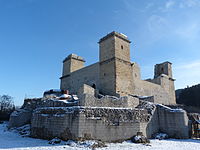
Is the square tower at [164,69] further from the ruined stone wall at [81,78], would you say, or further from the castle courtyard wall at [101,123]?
the castle courtyard wall at [101,123]

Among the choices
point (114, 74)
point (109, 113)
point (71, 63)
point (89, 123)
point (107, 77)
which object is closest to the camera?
point (89, 123)

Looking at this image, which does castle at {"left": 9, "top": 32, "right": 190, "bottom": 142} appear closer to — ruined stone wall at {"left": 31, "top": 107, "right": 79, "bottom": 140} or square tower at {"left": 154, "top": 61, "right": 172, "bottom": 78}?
A: ruined stone wall at {"left": 31, "top": 107, "right": 79, "bottom": 140}

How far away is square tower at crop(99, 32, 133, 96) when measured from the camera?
18.3 m

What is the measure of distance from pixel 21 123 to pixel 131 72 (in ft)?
46.0

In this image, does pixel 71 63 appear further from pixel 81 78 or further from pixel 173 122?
pixel 173 122

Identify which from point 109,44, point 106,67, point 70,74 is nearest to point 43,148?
point 106,67

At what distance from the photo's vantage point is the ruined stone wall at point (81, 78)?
21.3m

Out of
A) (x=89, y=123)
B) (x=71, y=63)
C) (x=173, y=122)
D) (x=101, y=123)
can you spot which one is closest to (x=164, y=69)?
(x=71, y=63)

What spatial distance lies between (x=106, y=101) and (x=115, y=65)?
7.65m

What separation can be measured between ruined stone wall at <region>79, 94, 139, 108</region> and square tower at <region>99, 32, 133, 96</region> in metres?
4.90

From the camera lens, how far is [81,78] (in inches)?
952

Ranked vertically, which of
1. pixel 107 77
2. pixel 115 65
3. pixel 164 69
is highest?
pixel 164 69

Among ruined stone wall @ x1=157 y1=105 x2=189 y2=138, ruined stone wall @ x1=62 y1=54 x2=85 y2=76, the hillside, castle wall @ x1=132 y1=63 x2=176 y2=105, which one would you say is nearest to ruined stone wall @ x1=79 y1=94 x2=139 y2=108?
ruined stone wall @ x1=157 y1=105 x2=189 y2=138

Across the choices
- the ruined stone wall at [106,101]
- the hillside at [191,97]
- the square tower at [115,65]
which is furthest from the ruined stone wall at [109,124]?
the hillside at [191,97]
